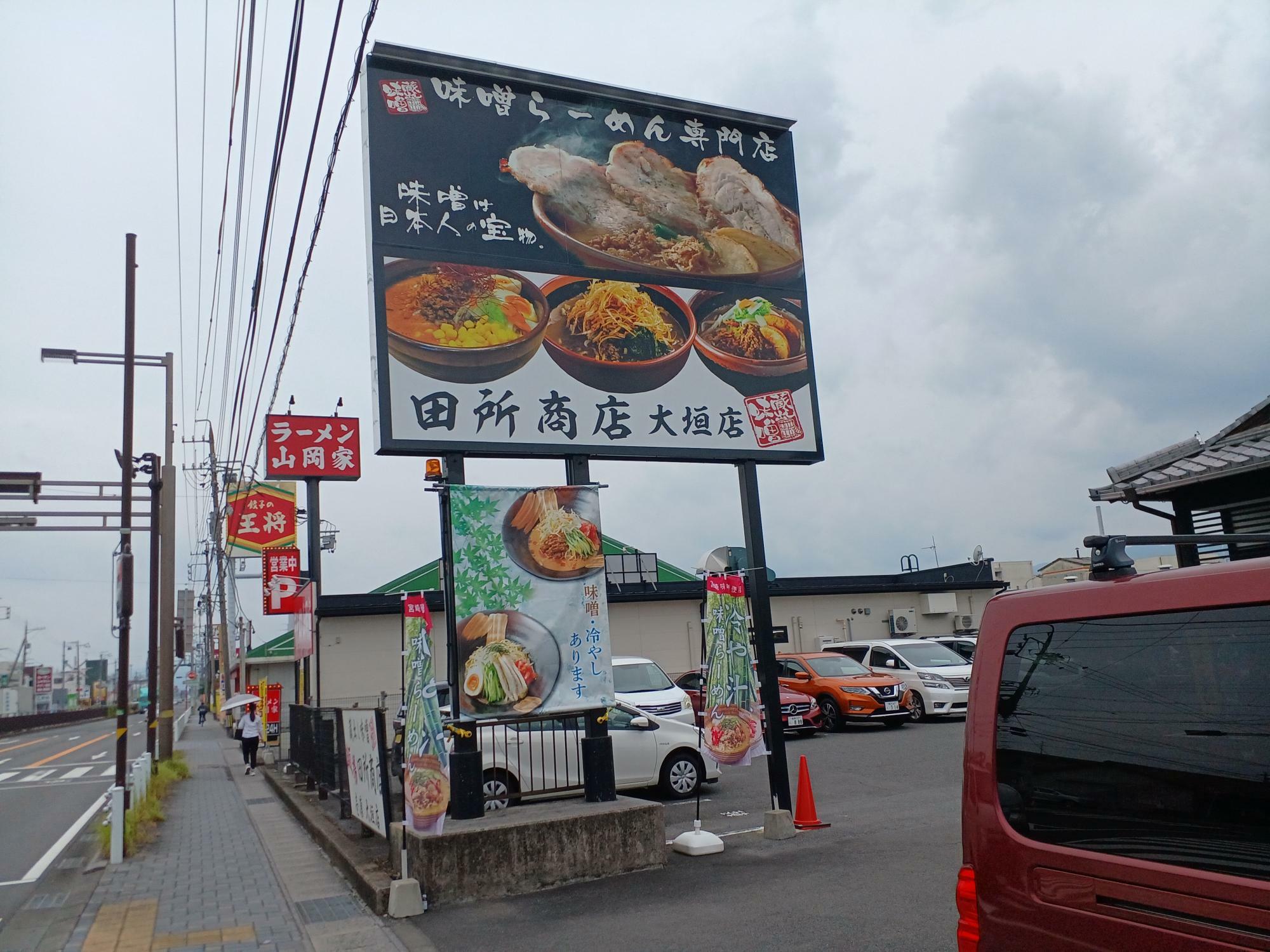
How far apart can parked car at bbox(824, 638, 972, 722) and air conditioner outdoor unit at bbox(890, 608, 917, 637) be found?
881 cm

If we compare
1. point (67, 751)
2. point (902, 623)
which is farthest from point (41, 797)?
point (902, 623)

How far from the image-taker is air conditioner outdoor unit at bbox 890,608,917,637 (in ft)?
98.5

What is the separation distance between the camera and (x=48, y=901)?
9336 millimetres

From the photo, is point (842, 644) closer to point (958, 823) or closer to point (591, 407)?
point (958, 823)

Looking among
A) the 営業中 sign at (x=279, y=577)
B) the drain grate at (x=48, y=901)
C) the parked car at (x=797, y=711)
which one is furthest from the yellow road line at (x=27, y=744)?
the drain grate at (x=48, y=901)

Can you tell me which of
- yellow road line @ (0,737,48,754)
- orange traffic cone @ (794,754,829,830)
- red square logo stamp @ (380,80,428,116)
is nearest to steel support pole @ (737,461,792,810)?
orange traffic cone @ (794,754,829,830)

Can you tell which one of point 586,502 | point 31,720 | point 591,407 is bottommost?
point 31,720

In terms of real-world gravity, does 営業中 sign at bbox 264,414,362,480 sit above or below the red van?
above

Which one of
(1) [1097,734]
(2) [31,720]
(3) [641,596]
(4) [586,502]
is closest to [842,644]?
(3) [641,596]

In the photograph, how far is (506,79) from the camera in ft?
32.9

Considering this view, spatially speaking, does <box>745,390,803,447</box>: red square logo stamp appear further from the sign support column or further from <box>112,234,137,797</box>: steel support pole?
<box>112,234,137,797</box>: steel support pole

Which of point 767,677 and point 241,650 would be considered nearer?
point 767,677

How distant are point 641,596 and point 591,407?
17.1 metres

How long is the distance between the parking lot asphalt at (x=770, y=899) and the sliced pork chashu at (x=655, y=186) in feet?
21.8
